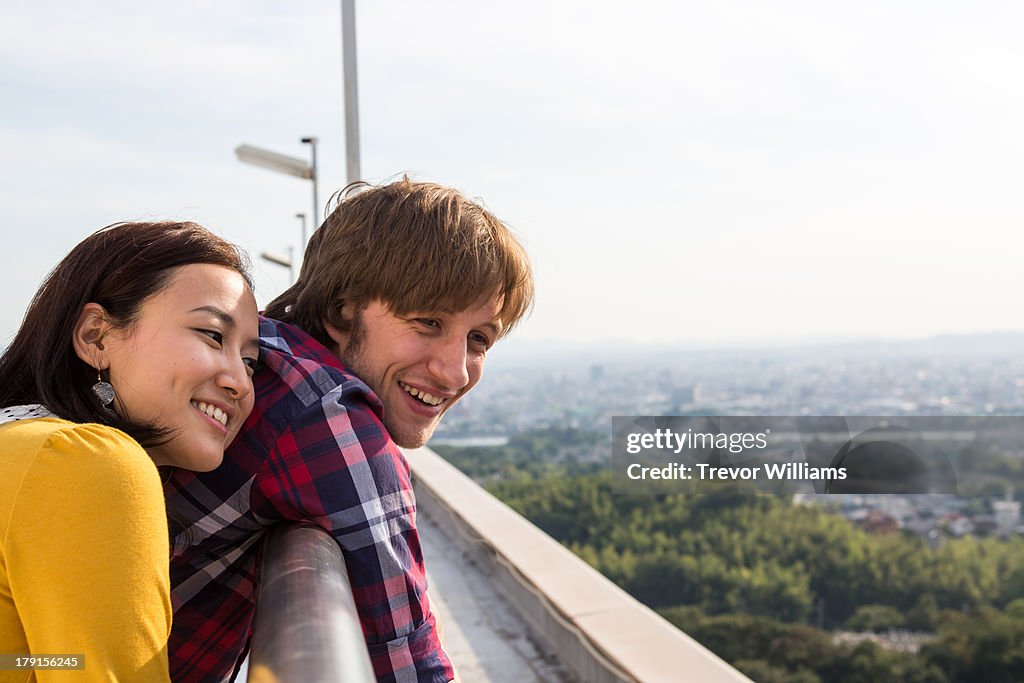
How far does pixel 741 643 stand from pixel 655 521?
16.0 ft

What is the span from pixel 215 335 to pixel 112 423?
0.20 metres

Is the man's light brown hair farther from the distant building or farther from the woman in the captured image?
the distant building

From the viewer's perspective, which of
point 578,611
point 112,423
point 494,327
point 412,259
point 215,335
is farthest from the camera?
point 578,611

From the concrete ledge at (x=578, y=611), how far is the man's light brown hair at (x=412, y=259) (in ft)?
6.57

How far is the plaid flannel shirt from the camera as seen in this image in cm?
144

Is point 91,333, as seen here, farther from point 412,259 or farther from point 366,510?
point 412,259

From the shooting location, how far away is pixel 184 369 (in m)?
1.48

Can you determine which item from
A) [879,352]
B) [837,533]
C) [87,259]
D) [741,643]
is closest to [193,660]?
[87,259]

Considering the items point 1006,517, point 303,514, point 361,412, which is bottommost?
point 1006,517

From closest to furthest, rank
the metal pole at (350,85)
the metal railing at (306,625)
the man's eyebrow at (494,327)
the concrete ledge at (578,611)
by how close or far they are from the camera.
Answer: the metal railing at (306,625) → the man's eyebrow at (494,327) → the concrete ledge at (578,611) → the metal pole at (350,85)

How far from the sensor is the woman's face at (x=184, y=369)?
1.46 meters

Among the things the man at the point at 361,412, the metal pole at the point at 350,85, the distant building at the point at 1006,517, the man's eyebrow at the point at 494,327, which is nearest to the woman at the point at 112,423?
the man at the point at 361,412

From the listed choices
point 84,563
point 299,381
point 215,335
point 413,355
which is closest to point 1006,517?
point 413,355

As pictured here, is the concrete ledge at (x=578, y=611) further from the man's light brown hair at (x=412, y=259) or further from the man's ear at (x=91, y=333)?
the man's ear at (x=91, y=333)
